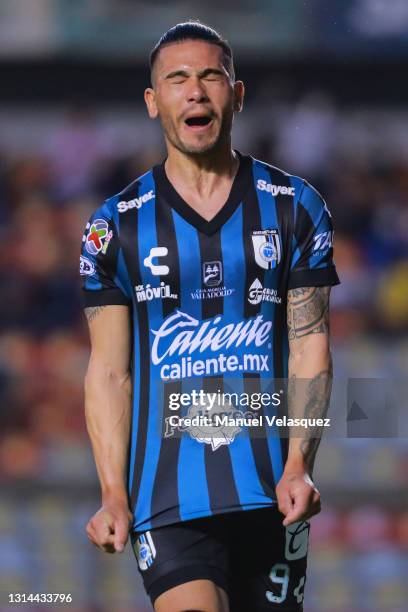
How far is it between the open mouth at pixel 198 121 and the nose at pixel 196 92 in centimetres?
6

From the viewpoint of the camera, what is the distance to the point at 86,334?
387 inches

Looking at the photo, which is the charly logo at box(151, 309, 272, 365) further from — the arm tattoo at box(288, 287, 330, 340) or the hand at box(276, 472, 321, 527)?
the hand at box(276, 472, 321, 527)

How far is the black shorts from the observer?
365 cm

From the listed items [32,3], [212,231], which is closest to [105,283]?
[212,231]

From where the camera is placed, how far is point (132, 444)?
12.7 feet

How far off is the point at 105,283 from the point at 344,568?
5.01 metres

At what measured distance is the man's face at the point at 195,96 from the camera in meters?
3.80

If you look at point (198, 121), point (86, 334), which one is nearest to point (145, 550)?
point (198, 121)

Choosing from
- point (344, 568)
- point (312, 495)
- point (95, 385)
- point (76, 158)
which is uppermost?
point (76, 158)

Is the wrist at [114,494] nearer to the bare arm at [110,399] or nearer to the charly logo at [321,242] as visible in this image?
the bare arm at [110,399]

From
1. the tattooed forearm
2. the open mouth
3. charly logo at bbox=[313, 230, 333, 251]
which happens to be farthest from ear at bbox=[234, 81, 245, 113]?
the tattooed forearm

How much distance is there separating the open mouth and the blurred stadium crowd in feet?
15.6

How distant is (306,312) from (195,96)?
74 cm

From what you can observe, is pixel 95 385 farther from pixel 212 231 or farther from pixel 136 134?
pixel 136 134
